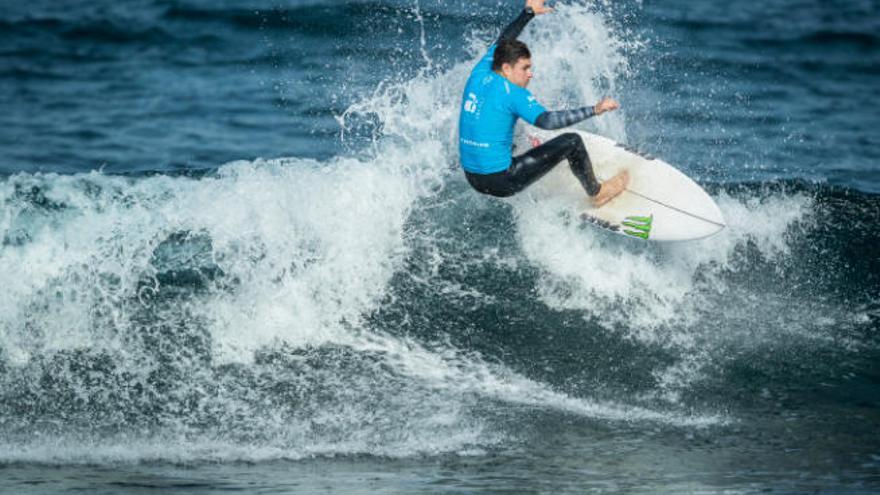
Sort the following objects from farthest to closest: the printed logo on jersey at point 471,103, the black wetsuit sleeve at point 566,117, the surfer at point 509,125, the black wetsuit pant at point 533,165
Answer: the black wetsuit pant at point 533,165 < the printed logo on jersey at point 471,103 < the surfer at point 509,125 < the black wetsuit sleeve at point 566,117

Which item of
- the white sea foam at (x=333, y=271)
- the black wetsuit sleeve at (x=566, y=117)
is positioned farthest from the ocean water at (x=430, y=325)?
the black wetsuit sleeve at (x=566, y=117)

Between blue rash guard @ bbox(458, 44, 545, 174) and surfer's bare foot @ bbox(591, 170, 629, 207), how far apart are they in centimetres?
108

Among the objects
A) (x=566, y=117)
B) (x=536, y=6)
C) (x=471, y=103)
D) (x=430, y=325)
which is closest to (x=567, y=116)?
(x=566, y=117)

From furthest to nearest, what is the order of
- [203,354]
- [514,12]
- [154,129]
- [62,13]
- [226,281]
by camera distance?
[62,13]
[514,12]
[154,129]
[226,281]
[203,354]

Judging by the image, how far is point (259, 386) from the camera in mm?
9289

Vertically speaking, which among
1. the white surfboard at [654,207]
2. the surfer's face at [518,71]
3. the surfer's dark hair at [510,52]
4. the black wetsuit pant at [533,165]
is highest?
the surfer's dark hair at [510,52]

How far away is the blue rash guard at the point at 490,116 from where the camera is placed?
9008 mm

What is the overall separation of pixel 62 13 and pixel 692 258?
14586 millimetres

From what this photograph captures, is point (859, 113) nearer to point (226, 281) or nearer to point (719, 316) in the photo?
point (719, 316)

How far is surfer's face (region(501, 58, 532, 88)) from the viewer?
9.02m

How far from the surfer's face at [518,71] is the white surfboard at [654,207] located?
1629mm

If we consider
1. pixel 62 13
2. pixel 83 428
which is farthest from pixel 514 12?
pixel 83 428

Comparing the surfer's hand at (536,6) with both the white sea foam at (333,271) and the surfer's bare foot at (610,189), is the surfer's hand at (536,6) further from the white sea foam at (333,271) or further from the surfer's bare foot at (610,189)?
the white sea foam at (333,271)

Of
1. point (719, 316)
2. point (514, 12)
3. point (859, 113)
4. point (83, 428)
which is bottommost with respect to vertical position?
point (83, 428)
